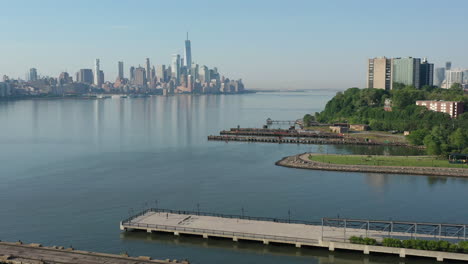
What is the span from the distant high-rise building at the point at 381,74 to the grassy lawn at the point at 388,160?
5649 cm

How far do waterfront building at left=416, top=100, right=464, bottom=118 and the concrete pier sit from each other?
41421mm

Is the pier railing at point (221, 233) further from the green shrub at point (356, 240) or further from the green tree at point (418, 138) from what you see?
the green tree at point (418, 138)

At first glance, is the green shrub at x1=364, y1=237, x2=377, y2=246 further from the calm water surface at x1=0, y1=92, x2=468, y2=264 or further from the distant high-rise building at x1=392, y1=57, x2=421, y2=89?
the distant high-rise building at x1=392, y1=57, x2=421, y2=89

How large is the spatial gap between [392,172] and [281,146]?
50.8 feet

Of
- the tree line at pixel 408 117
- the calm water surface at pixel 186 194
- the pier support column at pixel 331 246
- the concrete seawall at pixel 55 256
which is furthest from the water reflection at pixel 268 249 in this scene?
the tree line at pixel 408 117

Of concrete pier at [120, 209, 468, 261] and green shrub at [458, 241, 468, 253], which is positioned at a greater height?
green shrub at [458, 241, 468, 253]

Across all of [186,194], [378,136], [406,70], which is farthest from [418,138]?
[406,70]

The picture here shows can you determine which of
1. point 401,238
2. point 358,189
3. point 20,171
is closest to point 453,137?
point 358,189

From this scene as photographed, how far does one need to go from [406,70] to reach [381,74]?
14.1 ft

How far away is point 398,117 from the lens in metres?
57.0

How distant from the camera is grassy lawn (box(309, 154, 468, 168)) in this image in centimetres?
A: 3212

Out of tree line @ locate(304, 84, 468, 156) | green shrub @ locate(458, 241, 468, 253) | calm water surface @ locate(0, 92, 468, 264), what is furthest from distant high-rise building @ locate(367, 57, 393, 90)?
green shrub @ locate(458, 241, 468, 253)

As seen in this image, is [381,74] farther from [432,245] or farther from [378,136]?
[432,245]

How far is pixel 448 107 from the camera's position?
5616cm
